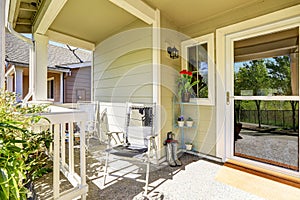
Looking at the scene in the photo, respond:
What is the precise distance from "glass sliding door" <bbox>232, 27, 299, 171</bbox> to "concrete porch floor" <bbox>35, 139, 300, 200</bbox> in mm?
635

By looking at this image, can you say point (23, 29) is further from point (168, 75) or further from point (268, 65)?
point (268, 65)

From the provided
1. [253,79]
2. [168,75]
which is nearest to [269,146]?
[253,79]

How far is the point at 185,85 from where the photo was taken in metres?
3.12

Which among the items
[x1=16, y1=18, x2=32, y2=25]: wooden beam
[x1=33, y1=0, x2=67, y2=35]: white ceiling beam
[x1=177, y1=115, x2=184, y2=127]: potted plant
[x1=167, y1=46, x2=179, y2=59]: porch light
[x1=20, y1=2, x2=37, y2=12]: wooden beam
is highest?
[x1=20, y1=2, x2=37, y2=12]: wooden beam

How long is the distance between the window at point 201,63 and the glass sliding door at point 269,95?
15.6 inches

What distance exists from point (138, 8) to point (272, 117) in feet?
9.02

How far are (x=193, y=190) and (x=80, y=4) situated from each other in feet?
10.5

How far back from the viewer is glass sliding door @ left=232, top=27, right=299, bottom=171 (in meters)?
2.38

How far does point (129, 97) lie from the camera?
338 centimetres

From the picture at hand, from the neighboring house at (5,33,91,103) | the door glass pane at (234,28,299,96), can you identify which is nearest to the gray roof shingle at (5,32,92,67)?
the neighboring house at (5,33,91,103)

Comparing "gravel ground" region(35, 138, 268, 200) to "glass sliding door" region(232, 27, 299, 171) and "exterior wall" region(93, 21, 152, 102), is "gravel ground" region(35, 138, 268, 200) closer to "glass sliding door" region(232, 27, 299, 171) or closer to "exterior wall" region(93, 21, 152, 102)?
"glass sliding door" region(232, 27, 299, 171)

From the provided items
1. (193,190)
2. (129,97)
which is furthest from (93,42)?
(193,190)

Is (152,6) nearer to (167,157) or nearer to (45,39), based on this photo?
(45,39)

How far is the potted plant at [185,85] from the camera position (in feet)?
10.2
